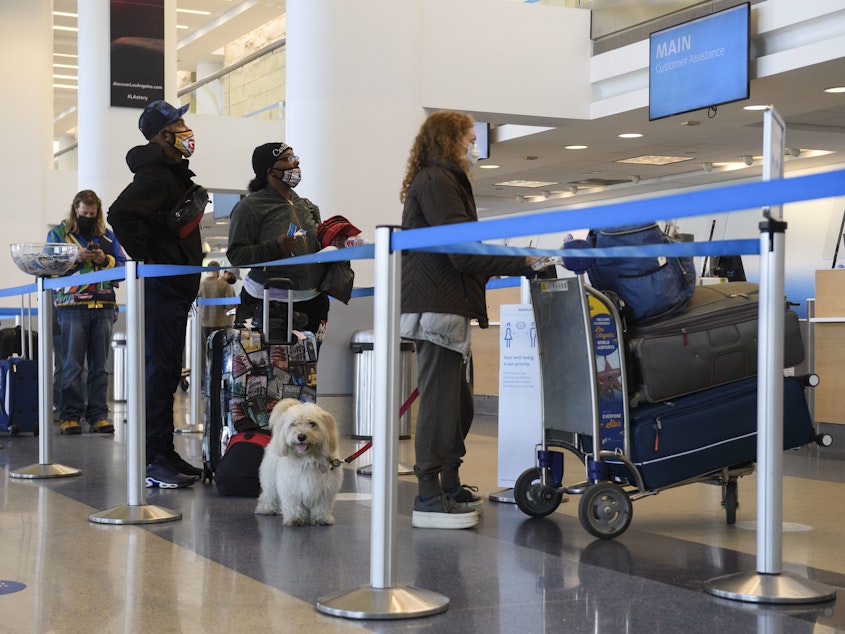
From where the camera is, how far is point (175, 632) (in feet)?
8.98

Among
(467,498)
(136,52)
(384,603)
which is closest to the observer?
(384,603)

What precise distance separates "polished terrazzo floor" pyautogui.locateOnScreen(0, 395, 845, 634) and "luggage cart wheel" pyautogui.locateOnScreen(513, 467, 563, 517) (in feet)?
0.18

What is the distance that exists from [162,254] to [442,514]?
1880 millimetres

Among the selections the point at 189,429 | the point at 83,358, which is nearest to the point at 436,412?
the point at 83,358

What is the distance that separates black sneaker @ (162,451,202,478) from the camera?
5426 mm

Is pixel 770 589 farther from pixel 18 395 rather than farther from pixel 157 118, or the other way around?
pixel 18 395

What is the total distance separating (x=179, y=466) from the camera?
545 cm

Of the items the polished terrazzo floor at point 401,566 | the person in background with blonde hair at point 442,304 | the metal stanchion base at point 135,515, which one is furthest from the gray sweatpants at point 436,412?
the metal stanchion base at point 135,515

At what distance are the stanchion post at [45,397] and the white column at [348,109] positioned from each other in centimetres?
268

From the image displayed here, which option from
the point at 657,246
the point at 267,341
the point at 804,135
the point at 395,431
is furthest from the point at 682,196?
the point at 804,135

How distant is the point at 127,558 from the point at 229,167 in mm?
10440

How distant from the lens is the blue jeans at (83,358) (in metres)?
7.93

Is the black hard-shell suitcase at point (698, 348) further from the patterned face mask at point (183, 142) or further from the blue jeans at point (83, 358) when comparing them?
the blue jeans at point (83, 358)

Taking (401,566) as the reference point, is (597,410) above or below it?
above
